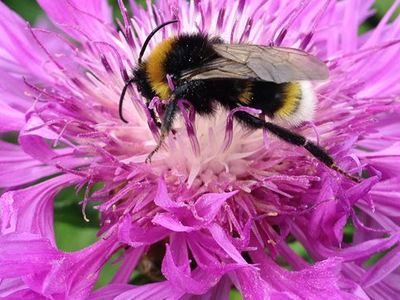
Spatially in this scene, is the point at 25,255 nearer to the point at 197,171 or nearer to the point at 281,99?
the point at 197,171

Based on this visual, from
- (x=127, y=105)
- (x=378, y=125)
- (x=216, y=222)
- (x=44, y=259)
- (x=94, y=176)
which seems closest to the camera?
(x=44, y=259)

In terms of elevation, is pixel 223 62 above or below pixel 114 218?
above

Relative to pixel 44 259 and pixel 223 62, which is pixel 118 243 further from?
pixel 223 62

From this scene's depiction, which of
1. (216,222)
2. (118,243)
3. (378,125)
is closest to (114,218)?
(118,243)

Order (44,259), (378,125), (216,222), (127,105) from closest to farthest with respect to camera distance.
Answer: (44,259) → (216,222) → (127,105) → (378,125)

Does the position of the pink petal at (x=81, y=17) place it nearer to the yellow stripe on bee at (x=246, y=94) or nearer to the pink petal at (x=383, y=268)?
the yellow stripe on bee at (x=246, y=94)

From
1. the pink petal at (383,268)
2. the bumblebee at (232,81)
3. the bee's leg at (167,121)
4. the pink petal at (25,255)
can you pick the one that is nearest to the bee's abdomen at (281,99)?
the bumblebee at (232,81)

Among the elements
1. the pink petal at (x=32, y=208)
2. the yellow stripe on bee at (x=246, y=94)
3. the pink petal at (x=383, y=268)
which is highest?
the yellow stripe on bee at (x=246, y=94)

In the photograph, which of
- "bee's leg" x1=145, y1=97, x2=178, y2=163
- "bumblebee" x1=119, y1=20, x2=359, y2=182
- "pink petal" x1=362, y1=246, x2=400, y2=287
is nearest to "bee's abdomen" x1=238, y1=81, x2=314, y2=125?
"bumblebee" x1=119, y1=20, x2=359, y2=182

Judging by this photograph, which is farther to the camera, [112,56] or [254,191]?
[112,56]
